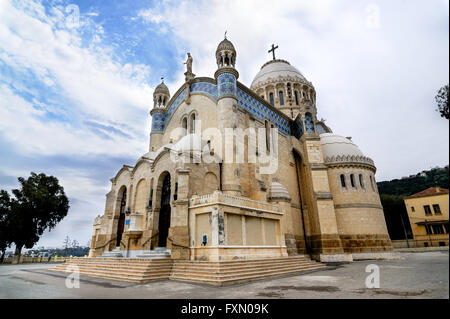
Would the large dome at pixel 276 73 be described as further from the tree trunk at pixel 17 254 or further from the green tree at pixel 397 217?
the tree trunk at pixel 17 254

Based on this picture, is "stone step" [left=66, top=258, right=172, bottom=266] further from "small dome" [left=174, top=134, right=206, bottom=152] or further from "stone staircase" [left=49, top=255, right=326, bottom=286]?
"small dome" [left=174, top=134, right=206, bottom=152]

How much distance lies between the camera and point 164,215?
16500 millimetres

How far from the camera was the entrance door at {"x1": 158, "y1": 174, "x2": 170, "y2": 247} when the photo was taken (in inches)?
635

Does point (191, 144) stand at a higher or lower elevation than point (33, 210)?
higher

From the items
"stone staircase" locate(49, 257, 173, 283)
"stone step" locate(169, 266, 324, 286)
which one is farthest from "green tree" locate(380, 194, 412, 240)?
"stone staircase" locate(49, 257, 173, 283)

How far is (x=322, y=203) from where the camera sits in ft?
69.2

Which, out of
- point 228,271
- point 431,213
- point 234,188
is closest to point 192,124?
point 234,188

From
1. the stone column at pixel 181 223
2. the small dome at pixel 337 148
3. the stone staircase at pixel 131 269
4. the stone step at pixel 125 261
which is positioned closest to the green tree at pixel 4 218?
the stone step at pixel 125 261

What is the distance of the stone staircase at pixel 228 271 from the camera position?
10047 mm

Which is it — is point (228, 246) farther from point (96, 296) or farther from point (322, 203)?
point (322, 203)

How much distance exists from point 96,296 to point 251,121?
16466 mm

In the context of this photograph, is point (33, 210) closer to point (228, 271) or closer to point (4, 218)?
point (4, 218)

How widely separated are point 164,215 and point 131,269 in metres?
4.79
